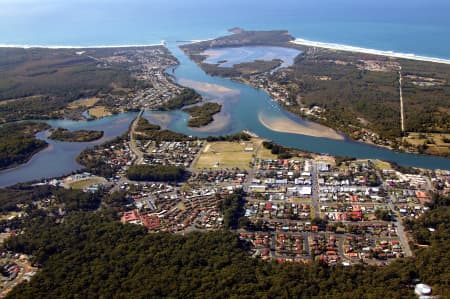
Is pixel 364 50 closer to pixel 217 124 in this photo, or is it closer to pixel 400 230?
pixel 217 124

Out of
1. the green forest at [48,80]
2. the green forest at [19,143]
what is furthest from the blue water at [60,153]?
the green forest at [48,80]

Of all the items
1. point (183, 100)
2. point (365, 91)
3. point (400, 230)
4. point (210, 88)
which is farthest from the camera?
point (210, 88)

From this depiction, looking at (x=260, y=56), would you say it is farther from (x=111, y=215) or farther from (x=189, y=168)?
(x=111, y=215)

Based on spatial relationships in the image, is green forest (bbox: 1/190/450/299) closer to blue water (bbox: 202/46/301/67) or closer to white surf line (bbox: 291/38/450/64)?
white surf line (bbox: 291/38/450/64)

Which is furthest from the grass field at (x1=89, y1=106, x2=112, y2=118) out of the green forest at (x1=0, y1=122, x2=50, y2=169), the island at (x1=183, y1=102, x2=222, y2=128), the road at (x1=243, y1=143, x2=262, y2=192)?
the road at (x1=243, y1=143, x2=262, y2=192)

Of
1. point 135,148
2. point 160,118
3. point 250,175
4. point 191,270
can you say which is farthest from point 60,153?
point 191,270

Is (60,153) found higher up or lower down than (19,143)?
lower down

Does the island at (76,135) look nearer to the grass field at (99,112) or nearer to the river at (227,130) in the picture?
the river at (227,130)
